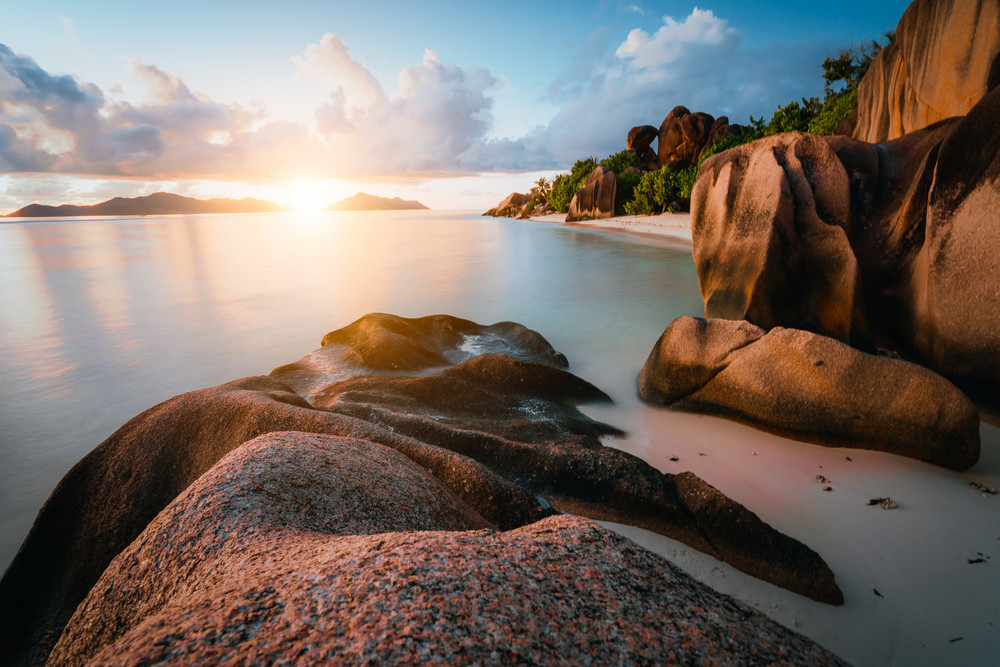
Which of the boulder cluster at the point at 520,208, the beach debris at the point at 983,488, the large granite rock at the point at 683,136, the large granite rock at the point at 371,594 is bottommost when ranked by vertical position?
the beach debris at the point at 983,488

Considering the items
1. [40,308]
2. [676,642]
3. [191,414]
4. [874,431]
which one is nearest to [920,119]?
[874,431]

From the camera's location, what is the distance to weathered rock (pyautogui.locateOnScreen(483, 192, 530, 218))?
221ft

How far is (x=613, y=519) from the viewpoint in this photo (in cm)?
303

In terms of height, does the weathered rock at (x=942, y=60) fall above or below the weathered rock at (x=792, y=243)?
above

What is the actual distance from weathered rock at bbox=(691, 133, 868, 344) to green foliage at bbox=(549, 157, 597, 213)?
134 feet

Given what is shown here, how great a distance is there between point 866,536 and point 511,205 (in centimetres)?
7002

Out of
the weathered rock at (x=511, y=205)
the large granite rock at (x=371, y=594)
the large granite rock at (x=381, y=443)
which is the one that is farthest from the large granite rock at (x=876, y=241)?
the weathered rock at (x=511, y=205)

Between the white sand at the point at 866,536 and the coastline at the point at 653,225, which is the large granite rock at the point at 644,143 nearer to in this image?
the coastline at the point at 653,225

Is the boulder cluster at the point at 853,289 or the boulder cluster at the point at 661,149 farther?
the boulder cluster at the point at 661,149

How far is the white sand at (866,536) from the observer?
7.64 ft

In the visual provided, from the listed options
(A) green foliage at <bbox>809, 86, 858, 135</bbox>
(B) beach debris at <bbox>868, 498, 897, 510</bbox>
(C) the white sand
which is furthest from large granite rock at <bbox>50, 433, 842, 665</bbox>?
(A) green foliage at <bbox>809, 86, 858, 135</bbox>

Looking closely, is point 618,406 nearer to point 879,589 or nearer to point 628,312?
point 879,589

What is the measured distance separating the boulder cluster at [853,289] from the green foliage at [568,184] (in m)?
40.9

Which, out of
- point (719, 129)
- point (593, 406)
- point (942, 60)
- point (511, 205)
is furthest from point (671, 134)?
point (593, 406)
